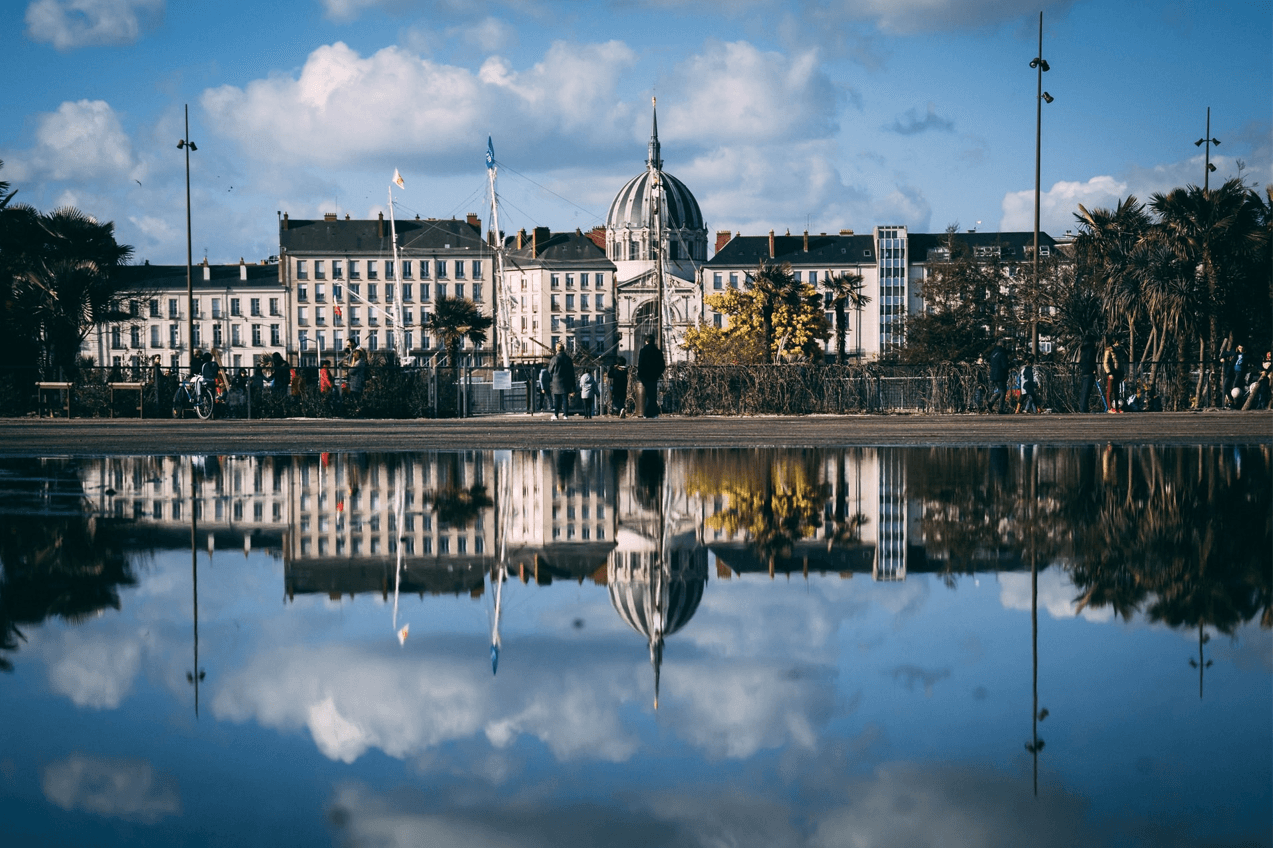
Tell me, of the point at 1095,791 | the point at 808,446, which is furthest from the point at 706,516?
the point at 808,446

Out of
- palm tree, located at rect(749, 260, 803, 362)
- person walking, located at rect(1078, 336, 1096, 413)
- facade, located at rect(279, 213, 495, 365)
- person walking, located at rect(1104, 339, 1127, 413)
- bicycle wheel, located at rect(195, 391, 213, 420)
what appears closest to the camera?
bicycle wheel, located at rect(195, 391, 213, 420)

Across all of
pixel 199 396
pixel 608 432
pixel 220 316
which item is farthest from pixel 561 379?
pixel 220 316

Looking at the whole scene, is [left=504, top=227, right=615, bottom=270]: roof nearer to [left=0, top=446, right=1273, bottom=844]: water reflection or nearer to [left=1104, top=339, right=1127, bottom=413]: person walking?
[left=1104, top=339, right=1127, bottom=413]: person walking

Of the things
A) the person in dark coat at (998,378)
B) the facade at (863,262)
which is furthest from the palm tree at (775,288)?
the facade at (863,262)

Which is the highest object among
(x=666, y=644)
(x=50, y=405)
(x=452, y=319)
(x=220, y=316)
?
(x=220, y=316)

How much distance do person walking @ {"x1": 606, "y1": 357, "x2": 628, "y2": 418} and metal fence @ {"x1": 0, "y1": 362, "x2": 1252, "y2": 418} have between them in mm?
1224

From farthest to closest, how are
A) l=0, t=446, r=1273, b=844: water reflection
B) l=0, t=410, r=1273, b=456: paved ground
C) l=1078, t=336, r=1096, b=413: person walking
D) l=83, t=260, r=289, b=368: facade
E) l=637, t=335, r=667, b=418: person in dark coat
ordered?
l=83, t=260, r=289, b=368: facade → l=1078, t=336, r=1096, b=413: person walking → l=637, t=335, r=667, b=418: person in dark coat → l=0, t=410, r=1273, b=456: paved ground → l=0, t=446, r=1273, b=844: water reflection

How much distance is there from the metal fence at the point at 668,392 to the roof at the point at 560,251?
134028 mm

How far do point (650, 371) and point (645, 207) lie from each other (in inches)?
5705

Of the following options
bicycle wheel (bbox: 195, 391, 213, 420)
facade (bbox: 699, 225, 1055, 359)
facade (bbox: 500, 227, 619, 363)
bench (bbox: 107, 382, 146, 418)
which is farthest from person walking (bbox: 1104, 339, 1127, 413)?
facade (bbox: 500, 227, 619, 363)

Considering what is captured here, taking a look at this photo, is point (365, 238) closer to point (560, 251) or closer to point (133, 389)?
point (560, 251)

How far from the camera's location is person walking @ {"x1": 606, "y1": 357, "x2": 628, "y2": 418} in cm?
3341

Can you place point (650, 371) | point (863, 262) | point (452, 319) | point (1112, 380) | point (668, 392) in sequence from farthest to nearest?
point (863, 262), point (452, 319), point (668, 392), point (1112, 380), point (650, 371)

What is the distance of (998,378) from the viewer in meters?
31.5
